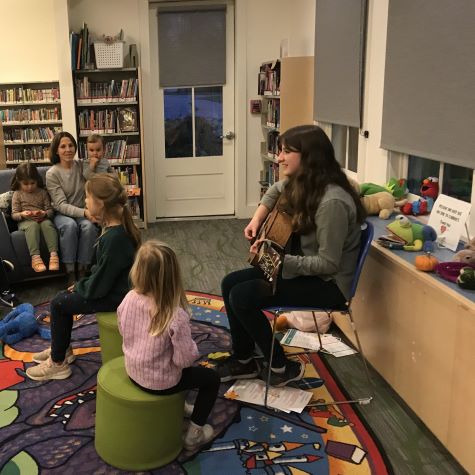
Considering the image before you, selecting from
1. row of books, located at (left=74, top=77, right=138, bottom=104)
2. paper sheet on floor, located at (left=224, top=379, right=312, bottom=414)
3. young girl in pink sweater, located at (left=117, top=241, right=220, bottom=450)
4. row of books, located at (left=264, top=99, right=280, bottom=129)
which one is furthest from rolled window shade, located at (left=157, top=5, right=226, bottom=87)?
young girl in pink sweater, located at (left=117, top=241, right=220, bottom=450)

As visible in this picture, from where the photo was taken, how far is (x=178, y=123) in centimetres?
590

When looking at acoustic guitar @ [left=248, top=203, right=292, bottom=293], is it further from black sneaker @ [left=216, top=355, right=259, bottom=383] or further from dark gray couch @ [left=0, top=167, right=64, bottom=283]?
dark gray couch @ [left=0, top=167, right=64, bottom=283]

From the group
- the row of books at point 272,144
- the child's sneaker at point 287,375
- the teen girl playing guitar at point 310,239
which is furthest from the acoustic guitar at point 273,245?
the row of books at point 272,144

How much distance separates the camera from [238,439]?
82.7 inches

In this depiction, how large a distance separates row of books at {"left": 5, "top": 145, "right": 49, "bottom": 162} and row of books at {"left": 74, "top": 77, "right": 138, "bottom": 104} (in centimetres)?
85

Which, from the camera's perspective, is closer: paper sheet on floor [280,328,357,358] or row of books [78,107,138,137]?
paper sheet on floor [280,328,357,358]

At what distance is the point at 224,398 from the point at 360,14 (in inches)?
105

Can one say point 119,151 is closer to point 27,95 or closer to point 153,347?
point 27,95

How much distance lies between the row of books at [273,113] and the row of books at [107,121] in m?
1.40

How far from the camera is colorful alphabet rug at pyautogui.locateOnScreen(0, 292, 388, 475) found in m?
1.94

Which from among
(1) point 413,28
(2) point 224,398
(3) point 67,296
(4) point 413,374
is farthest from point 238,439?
(1) point 413,28

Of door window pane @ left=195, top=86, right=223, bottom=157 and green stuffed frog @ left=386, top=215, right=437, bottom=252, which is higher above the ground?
door window pane @ left=195, top=86, right=223, bottom=157

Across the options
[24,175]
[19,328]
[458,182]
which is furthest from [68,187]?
[458,182]

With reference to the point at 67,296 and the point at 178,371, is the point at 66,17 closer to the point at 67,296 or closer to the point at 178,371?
the point at 67,296
